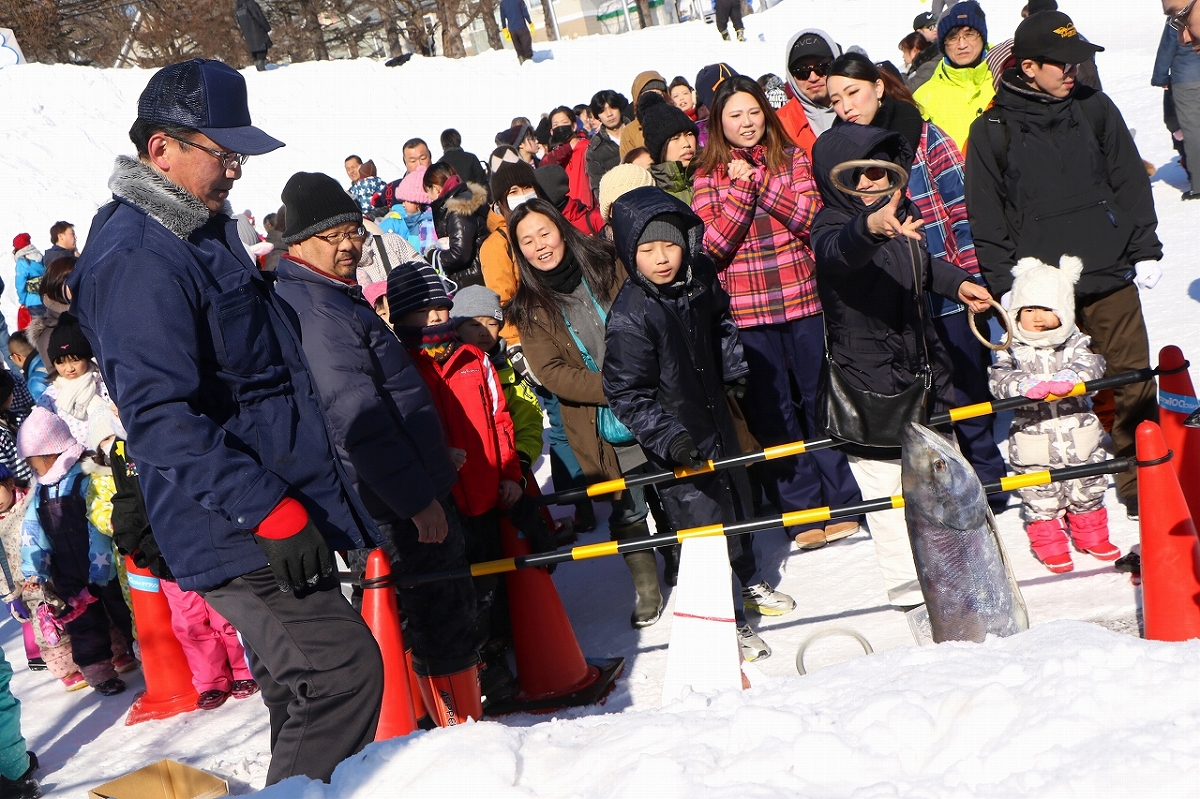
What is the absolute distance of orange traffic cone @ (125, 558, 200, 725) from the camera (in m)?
5.16

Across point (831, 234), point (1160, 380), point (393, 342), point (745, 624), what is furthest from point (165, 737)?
point (1160, 380)

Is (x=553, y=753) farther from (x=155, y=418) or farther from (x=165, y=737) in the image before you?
(x=165, y=737)

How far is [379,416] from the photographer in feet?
11.6

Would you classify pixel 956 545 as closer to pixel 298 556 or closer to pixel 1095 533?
pixel 1095 533

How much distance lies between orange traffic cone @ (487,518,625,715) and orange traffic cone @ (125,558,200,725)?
1.84 meters

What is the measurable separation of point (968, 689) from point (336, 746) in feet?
5.34

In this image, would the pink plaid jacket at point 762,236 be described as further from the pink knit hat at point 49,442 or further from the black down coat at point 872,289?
the pink knit hat at point 49,442

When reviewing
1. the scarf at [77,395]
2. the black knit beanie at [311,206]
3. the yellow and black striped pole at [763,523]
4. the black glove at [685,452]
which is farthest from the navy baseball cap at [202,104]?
the scarf at [77,395]

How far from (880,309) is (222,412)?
2584 millimetres

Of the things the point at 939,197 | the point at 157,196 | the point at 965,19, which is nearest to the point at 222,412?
the point at 157,196

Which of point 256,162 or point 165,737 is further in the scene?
point 256,162

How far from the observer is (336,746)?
2.77m

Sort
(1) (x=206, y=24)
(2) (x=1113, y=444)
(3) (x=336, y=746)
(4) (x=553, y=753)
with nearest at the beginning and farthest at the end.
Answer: (4) (x=553, y=753) → (3) (x=336, y=746) → (2) (x=1113, y=444) → (1) (x=206, y=24)

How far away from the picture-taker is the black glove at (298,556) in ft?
8.63
